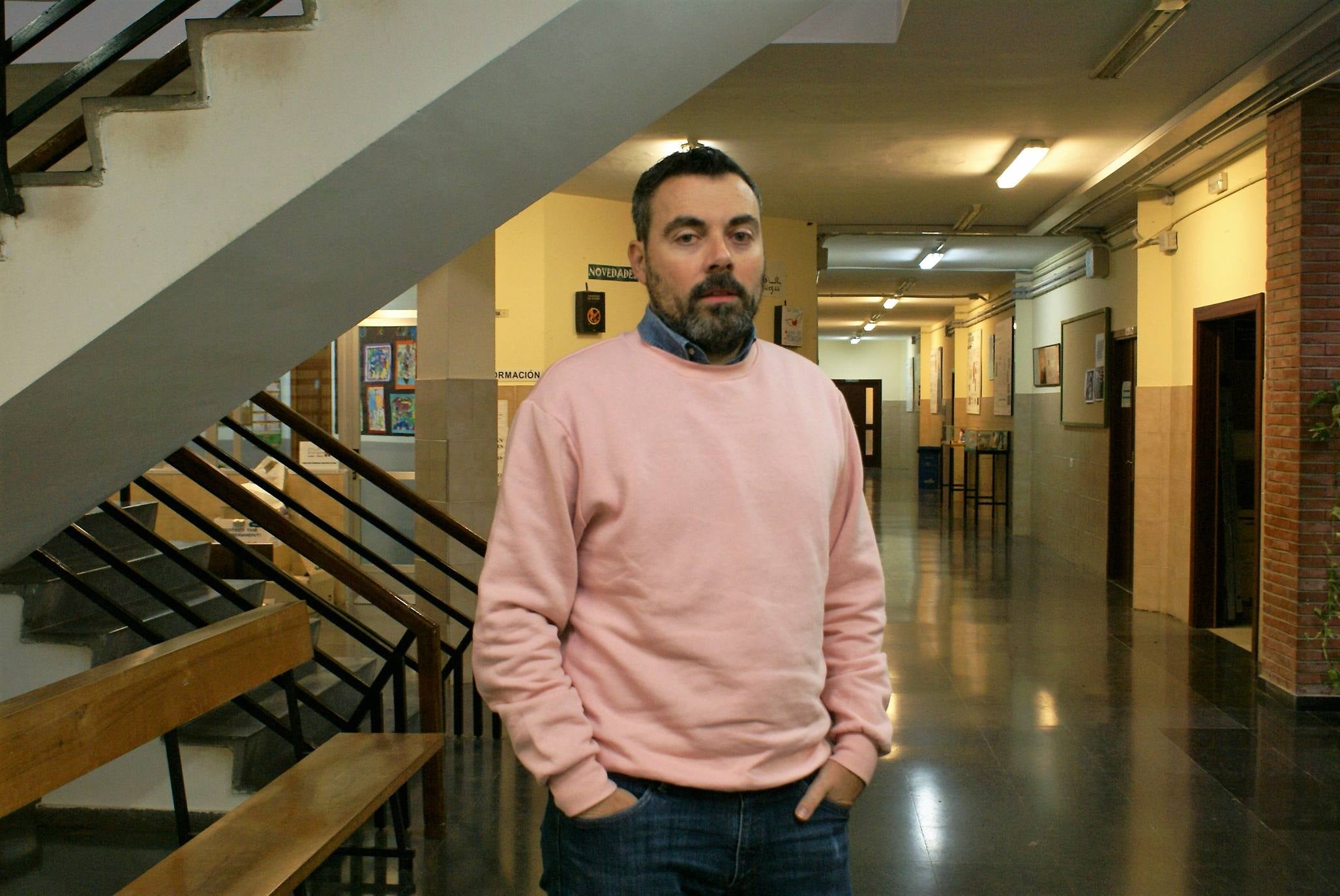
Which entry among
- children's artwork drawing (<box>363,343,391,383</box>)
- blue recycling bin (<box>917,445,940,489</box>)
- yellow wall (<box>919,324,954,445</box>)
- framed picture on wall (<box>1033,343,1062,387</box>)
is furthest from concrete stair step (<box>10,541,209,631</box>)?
blue recycling bin (<box>917,445,940,489</box>)

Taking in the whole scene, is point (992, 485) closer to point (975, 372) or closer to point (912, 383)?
point (975, 372)

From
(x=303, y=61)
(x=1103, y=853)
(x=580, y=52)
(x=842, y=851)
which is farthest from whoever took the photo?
(x=1103, y=853)

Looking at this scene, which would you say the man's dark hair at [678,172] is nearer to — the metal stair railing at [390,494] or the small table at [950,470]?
the metal stair railing at [390,494]

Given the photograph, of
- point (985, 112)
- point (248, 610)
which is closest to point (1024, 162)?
point (985, 112)

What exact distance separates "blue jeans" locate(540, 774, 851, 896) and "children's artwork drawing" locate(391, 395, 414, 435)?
7.72 metres

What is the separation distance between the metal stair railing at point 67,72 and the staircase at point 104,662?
1.58 m

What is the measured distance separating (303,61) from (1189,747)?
447 centimetres

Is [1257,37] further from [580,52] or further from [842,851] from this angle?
[842,851]

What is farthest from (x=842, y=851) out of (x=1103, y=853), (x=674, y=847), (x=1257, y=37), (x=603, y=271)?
(x=603, y=271)

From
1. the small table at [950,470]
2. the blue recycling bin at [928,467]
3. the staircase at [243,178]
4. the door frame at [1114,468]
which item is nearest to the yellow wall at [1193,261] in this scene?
the door frame at [1114,468]

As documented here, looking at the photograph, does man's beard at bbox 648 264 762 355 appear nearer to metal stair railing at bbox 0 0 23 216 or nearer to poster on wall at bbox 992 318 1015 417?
Result: metal stair railing at bbox 0 0 23 216

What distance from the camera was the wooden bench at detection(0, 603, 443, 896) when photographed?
2.15 metres

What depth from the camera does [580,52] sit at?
2545 millimetres

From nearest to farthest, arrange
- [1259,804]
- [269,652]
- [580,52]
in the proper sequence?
[580,52] → [269,652] → [1259,804]
